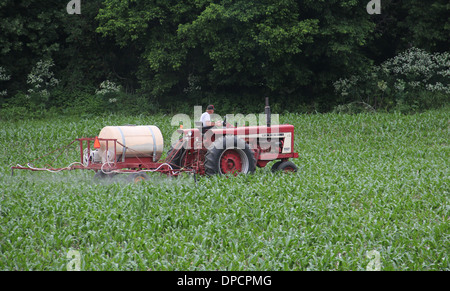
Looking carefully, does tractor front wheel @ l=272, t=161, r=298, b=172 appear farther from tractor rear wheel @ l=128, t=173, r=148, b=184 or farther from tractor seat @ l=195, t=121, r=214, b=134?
tractor rear wheel @ l=128, t=173, r=148, b=184

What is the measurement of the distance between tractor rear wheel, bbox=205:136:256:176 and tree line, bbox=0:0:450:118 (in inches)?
472

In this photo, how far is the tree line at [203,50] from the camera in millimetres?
22844

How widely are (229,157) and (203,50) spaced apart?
589 inches

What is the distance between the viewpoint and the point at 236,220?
25.5ft

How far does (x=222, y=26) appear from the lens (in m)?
22.7

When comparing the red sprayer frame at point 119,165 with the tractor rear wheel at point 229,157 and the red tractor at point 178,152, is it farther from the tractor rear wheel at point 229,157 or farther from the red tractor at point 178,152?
the tractor rear wheel at point 229,157

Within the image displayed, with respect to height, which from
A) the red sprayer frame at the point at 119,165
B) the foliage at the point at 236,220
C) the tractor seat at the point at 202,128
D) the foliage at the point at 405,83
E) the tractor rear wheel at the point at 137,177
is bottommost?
the foliage at the point at 236,220

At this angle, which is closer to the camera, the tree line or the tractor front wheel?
the tractor front wheel

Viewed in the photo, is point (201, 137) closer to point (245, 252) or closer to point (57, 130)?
point (245, 252)

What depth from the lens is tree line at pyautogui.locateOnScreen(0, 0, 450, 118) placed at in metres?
22.8

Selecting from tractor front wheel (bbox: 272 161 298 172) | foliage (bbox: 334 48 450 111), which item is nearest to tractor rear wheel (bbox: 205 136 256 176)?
tractor front wheel (bbox: 272 161 298 172)

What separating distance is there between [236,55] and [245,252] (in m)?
17.2

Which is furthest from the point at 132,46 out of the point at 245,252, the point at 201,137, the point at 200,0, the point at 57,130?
the point at 245,252

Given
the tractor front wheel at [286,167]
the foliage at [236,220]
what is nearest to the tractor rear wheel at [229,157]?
the foliage at [236,220]
